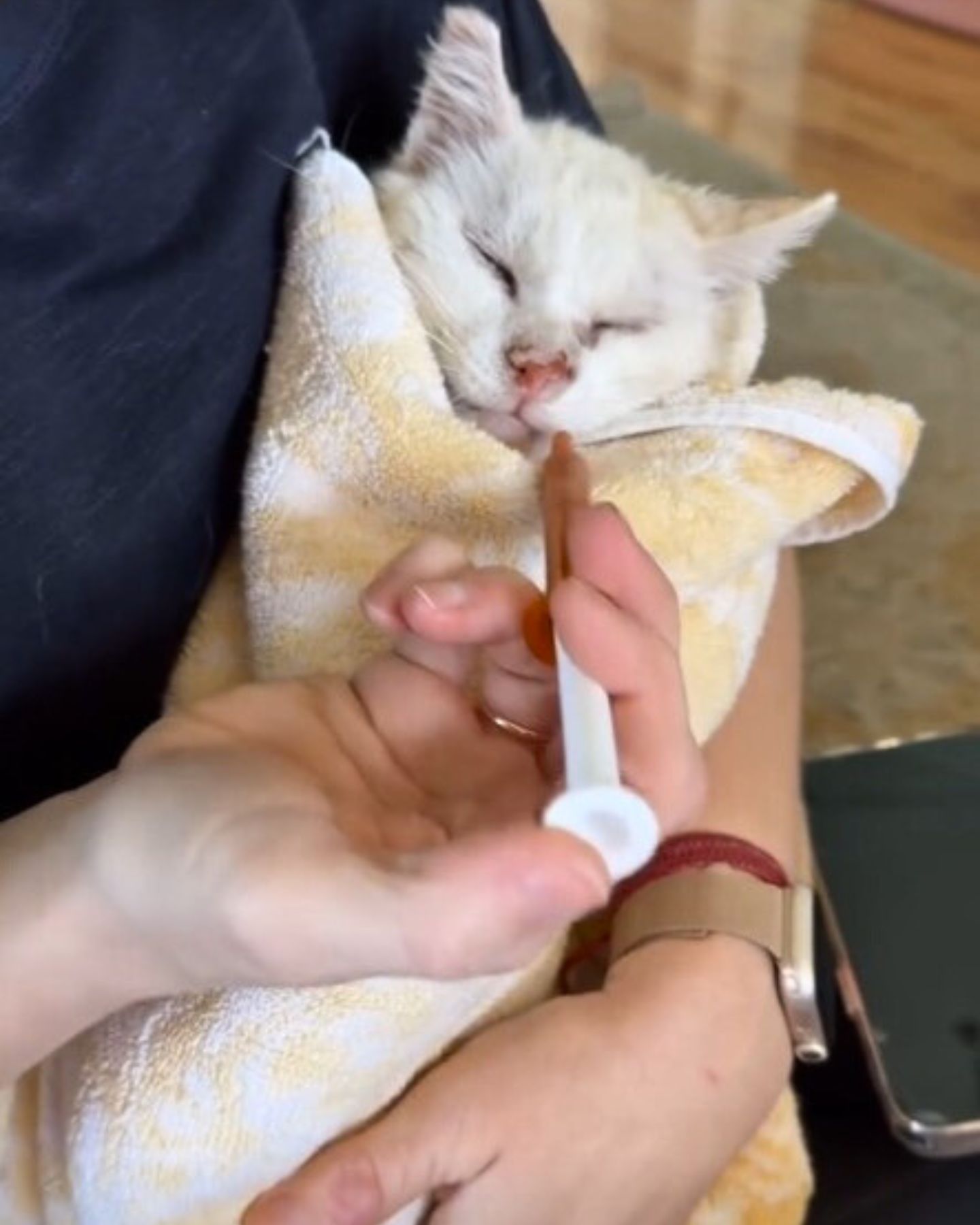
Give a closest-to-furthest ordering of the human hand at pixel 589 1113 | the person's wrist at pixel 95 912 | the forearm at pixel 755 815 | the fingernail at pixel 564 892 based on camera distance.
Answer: the fingernail at pixel 564 892
the person's wrist at pixel 95 912
the human hand at pixel 589 1113
the forearm at pixel 755 815

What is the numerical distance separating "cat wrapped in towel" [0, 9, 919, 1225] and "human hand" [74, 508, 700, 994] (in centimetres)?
10

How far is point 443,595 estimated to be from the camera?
20.3 inches

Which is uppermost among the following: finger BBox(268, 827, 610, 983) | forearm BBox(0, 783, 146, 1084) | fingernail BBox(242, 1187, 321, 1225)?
finger BBox(268, 827, 610, 983)

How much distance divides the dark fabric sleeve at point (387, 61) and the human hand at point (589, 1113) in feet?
1.50

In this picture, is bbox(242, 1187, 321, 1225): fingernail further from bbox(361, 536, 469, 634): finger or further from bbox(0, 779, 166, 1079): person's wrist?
bbox(361, 536, 469, 634): finger

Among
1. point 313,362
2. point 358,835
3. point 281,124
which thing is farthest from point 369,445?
point 358,835

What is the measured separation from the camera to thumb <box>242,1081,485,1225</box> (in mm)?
558

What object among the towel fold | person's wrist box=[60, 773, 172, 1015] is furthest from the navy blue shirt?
person's wrist box=[60, 773, 172, 1015]

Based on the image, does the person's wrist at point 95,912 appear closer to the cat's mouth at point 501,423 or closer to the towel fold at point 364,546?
the towel fold at point 364,546

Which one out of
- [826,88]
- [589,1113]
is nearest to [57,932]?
[589,1113]

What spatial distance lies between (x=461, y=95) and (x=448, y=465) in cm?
26

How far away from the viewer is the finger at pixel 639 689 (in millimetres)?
481

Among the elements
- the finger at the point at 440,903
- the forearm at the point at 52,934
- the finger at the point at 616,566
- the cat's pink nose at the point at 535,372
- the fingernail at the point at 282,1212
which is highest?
the finger at the point at 616,566

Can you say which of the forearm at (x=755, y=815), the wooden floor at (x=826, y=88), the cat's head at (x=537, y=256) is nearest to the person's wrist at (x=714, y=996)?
the forearm at (x=755, y=815)
